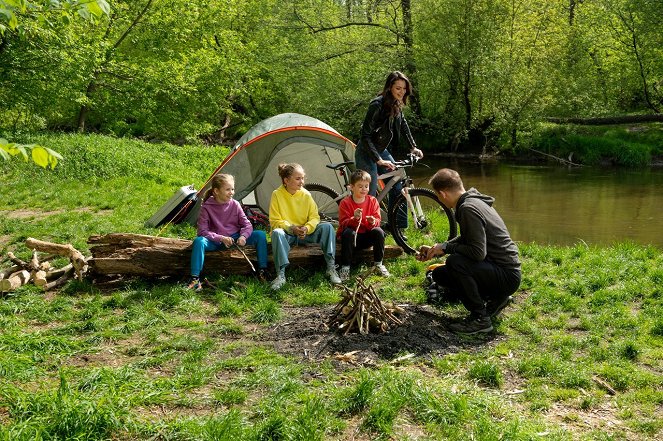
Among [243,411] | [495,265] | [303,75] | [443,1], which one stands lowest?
[243,411]

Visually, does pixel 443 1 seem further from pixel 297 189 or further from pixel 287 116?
pixel 297 189

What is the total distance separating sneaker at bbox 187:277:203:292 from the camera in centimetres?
611

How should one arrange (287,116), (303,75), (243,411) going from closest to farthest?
(243,411) → (287,116) → (303,75)

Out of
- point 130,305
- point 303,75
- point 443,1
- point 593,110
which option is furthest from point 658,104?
point 130,305

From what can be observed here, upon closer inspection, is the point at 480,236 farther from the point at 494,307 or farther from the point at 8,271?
the point at 8,271

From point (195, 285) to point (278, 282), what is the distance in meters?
0.82

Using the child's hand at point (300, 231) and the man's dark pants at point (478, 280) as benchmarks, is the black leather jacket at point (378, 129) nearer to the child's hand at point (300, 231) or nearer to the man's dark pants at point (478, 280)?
the child's hand at point (300, 231)

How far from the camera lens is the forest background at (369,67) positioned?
1925 centimetres

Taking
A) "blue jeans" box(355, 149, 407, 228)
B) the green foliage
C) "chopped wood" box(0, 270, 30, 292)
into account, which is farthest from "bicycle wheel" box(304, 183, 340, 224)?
the green foliage

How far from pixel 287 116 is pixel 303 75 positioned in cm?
1557

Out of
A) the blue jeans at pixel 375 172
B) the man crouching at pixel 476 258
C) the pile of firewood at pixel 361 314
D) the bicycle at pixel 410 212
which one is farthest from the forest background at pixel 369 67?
the man crouching at pixel 476 258

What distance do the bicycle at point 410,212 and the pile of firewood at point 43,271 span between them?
3145mm

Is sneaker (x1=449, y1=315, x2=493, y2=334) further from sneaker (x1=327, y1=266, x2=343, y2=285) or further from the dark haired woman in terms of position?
the dark haired woman

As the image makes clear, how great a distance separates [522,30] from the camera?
67.5 ft
